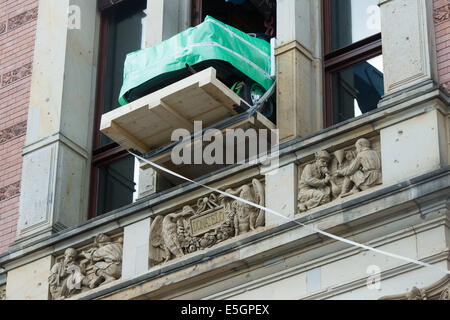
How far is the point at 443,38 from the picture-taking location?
15.6 m

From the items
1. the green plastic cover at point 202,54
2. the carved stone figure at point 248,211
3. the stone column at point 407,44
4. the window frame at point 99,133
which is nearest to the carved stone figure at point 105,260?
the window frame at point 99,133

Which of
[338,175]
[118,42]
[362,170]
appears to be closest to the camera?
[362,170]

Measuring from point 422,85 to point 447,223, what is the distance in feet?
5.38

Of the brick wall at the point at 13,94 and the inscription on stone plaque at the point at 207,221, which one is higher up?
the brick wall at the point at 13,94

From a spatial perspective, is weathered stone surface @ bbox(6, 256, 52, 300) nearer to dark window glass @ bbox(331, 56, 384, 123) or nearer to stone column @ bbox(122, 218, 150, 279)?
stone column @ bbox(122, 218, 150, 279)

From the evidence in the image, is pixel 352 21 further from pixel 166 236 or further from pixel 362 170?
pixel 166 236

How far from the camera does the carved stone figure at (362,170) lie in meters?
15.0

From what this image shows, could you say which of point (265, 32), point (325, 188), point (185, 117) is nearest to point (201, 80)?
point (185, 117)

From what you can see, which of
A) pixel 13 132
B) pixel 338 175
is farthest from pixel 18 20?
pixel 338 175

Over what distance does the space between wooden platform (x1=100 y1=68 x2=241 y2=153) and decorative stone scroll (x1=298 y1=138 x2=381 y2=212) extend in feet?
4.81

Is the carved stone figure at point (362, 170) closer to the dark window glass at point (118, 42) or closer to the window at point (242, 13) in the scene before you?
the window at point (242, 13)

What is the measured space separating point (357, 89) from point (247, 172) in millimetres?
1730

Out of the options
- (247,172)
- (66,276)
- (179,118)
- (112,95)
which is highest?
(112,95)

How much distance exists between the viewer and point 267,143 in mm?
16562
